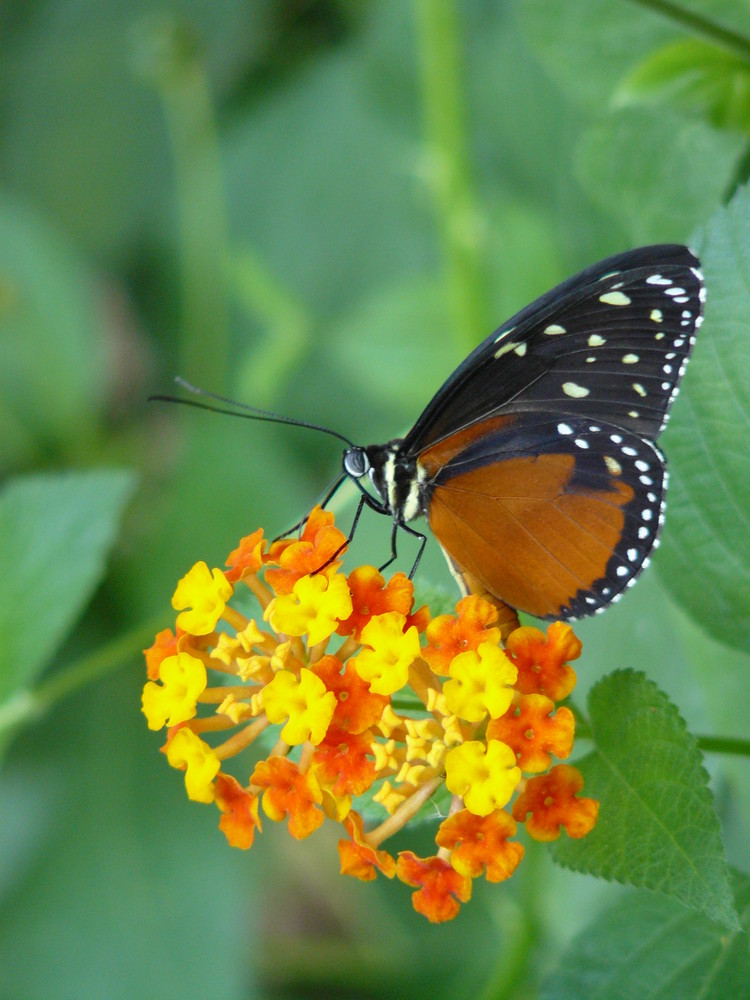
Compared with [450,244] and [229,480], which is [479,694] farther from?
Answer: [229,480]

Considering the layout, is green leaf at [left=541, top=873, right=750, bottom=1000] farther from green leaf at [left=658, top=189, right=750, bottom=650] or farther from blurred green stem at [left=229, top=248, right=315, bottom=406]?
blurred green stem at [left=229, top=248, right=315, bottom=406]

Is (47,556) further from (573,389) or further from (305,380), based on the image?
(305,380)

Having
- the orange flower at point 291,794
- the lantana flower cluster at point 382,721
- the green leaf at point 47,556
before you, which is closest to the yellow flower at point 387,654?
the lantana flower cluster at point 382,721

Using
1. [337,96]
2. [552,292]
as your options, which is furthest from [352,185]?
[552,292]

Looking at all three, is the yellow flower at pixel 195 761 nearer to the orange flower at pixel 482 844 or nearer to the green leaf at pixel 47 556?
the orange flower at pixel 482 844

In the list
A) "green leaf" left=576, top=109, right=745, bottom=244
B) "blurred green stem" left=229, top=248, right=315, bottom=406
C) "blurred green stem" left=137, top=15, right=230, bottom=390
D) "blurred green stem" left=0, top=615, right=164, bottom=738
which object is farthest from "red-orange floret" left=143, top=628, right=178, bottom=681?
"blurred green stem" left=137, top=15, right=230, bottom=390

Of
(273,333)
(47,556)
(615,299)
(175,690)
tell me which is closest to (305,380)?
(273,333)

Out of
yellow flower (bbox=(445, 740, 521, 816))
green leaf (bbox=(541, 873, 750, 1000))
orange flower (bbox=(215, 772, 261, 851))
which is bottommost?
green leaf (bbox=(541, 873, 750, 1000))
